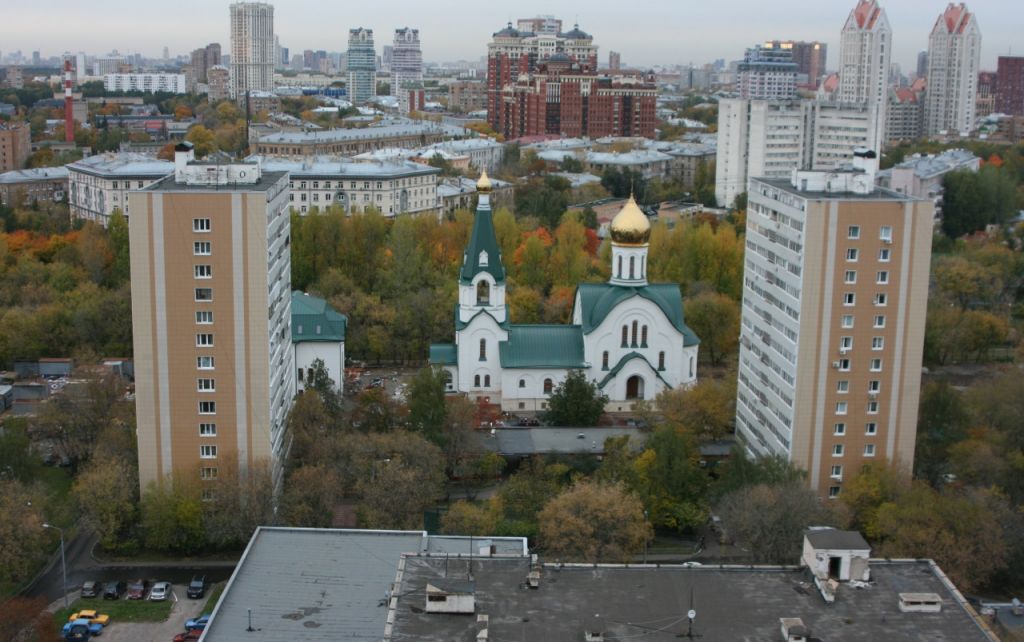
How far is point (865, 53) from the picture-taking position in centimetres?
12000

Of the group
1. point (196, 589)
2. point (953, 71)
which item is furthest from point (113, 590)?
point (953, 71)

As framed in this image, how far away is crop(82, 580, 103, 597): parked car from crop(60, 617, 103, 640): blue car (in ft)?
5.51

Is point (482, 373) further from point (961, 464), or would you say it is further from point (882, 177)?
point (882, 177)

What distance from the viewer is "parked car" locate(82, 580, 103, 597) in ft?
93.2

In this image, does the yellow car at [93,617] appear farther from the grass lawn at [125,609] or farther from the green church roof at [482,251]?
the green church roof at [482,251]

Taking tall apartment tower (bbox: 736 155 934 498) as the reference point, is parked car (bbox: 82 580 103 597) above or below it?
below

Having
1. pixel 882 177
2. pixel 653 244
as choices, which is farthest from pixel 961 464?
pixel 882 177

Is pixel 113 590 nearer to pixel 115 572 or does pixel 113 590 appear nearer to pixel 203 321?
pixel 115 572

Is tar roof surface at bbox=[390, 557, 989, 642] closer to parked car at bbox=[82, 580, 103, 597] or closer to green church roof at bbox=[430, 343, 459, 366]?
parked car at bbox=[82, 580, 103, 597]

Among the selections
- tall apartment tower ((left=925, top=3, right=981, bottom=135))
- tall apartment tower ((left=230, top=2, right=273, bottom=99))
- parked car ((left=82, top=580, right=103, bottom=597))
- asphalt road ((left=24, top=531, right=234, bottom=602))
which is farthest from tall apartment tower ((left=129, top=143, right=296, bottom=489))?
tall apartment tower ((left=230, top=2, right=273, bottom=99))

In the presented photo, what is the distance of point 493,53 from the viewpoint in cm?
14988

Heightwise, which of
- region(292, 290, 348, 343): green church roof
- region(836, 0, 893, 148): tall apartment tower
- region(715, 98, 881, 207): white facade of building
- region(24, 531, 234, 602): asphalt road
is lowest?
region(24, 531, 234, 602): asphalt road

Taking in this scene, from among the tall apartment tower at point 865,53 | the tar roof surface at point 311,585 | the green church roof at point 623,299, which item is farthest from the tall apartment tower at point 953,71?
the tar roof surface at point 311,585

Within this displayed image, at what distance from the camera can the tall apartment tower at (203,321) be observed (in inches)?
1192
